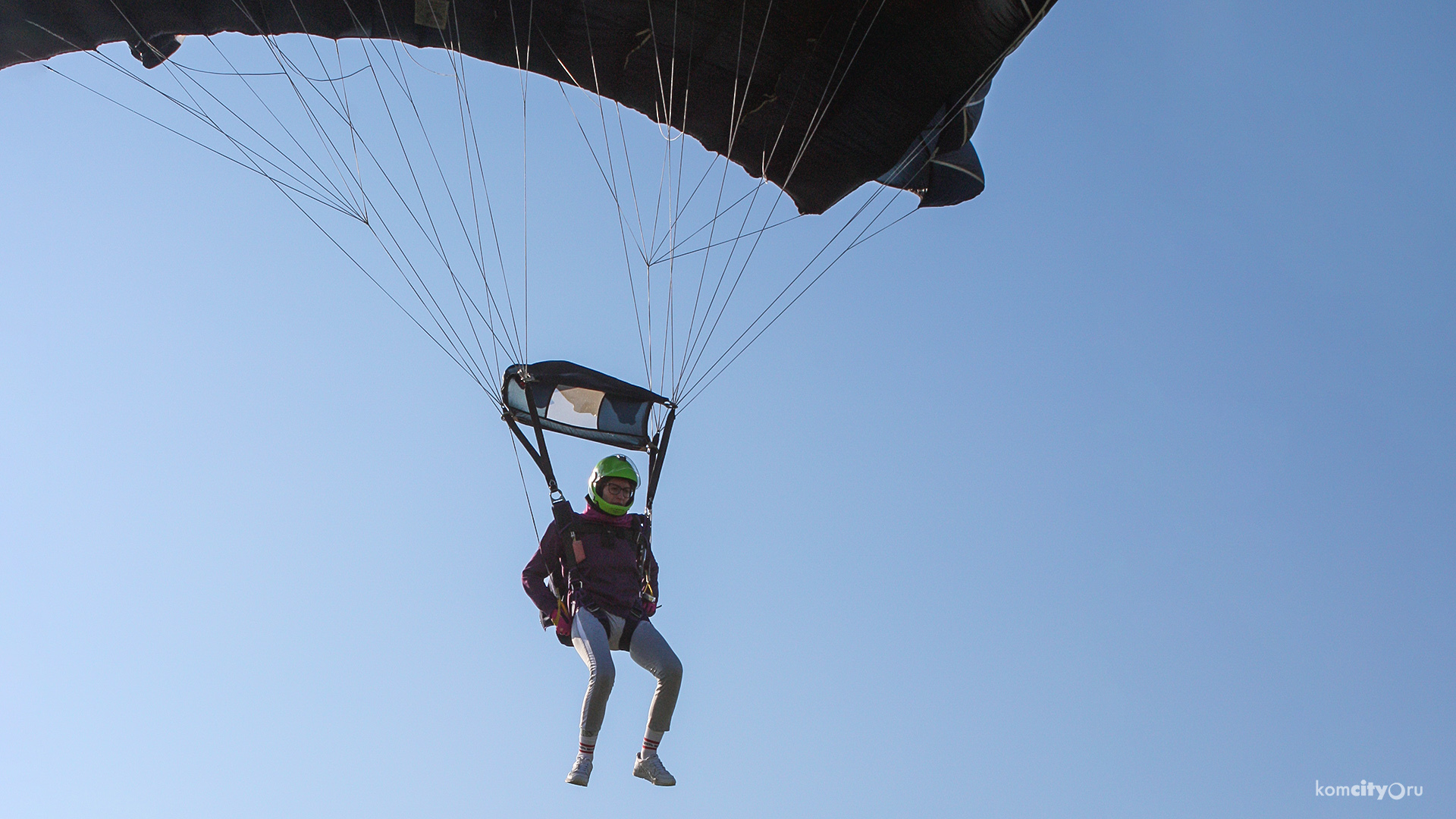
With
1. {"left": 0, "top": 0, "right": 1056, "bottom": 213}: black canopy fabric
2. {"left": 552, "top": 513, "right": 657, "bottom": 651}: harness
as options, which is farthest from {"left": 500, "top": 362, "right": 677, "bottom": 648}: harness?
{"left": 0, "top": 0, "right": 1056, "bottom": 213}: black canopy fabric

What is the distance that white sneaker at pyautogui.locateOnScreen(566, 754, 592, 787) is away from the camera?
695cm

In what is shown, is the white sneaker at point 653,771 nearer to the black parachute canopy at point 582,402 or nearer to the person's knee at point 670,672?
the person's knee at point 670,672

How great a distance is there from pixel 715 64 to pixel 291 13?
275cm

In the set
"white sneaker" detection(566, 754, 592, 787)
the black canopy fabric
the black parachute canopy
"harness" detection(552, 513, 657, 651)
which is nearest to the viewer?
"white sneaker" detection(566, 754, 592, 787)

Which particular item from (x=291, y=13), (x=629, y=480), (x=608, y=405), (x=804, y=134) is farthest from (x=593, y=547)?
(x=291, y=13)

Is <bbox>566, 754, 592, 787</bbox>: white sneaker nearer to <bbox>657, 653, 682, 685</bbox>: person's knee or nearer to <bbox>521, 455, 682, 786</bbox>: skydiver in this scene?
<bbox>521, 455, 682, 786</bbox>: skydiver

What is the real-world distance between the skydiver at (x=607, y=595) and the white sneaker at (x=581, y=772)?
0.16ft

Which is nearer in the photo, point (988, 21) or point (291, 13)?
point (988, 21)

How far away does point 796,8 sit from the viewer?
8.48 meters

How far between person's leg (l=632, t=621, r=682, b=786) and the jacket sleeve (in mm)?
537

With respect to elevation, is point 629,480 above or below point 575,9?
below

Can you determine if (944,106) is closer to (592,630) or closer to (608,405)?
(608,405)

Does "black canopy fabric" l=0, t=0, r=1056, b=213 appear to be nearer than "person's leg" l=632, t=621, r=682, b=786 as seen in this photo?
No

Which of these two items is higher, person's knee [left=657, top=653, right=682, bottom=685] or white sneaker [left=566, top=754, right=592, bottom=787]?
person's knee [left=657, top=653, right=682, bottom=685]
